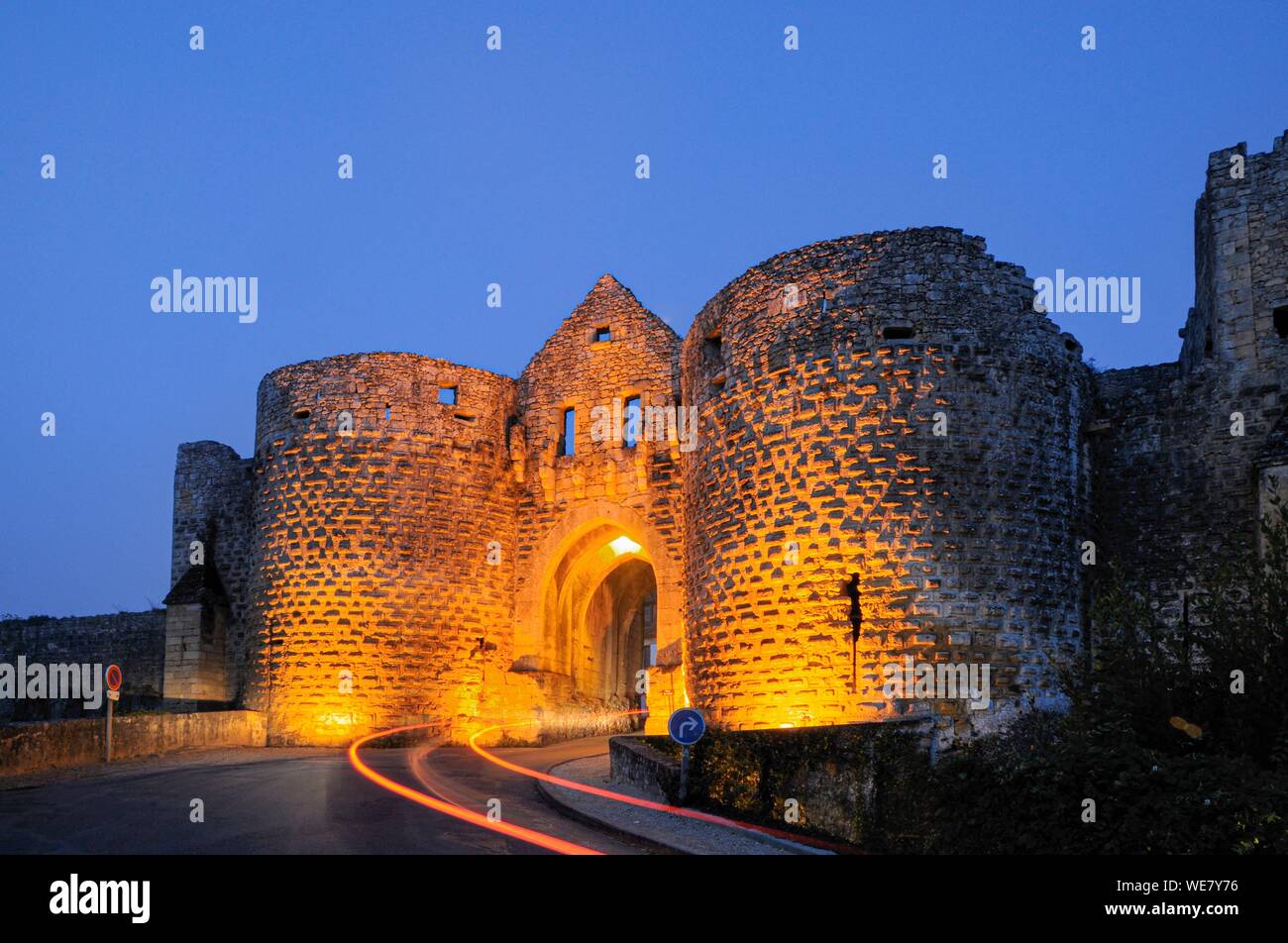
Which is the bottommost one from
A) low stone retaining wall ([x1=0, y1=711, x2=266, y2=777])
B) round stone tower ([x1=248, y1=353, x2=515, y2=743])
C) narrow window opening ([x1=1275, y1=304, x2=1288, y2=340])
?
low stone retaining wall ([x1=0, y1=711, x2=266, y2=777])

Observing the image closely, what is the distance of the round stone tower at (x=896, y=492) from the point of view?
13703mm

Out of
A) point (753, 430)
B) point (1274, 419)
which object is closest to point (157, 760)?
point (753, 430)

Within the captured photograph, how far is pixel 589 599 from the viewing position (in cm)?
2350

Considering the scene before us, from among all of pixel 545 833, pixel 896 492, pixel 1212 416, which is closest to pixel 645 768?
pixel 545 833

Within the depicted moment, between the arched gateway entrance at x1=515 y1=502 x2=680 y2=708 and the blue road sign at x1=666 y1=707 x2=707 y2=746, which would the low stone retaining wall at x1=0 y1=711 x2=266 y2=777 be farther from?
the blue road sign at x1=666 y1=707 x2=707 y2=746

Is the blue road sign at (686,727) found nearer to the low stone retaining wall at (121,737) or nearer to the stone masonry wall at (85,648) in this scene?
the low stone retaining wall at (121,737)

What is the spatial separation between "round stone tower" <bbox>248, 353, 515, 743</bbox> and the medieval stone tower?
5cm

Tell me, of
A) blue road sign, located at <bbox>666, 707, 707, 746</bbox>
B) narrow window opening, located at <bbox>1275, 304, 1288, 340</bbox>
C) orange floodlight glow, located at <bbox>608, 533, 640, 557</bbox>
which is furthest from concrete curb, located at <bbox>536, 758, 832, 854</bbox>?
orange floodlight glow, located at <bbox>608, 533, 640, 557</bbox>

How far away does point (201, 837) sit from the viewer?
9234 mm

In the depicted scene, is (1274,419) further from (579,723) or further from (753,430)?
(579,723)

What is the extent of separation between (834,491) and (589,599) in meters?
10.1

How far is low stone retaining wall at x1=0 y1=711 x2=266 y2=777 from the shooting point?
47.8 feet

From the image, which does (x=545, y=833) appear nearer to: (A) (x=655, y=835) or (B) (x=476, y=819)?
(B) (x=476, y=819)
